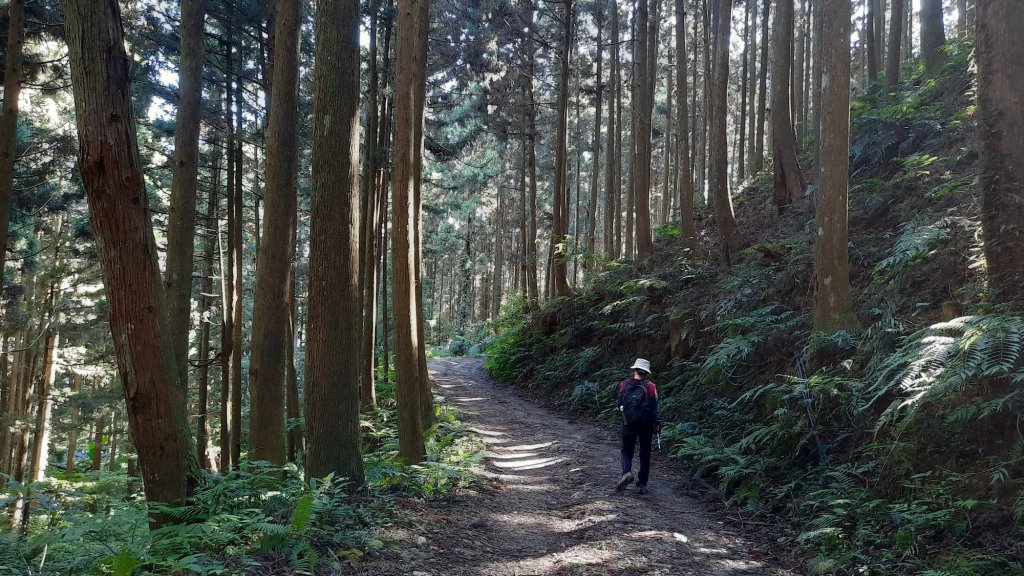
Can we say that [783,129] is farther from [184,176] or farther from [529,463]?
[184,176]

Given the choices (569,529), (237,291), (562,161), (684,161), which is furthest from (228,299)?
(684,161)

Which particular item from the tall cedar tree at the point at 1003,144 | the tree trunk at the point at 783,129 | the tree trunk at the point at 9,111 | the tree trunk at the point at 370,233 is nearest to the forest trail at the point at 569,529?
the tall cedar tree at the point at 1003,144

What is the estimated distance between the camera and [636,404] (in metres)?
7.87

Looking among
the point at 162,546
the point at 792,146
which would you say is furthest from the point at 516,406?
the point at 162,546

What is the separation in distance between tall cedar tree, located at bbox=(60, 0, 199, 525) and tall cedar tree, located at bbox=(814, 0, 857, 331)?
8.26 metres

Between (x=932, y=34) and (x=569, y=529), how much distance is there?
54.2ft

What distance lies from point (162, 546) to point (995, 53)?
929 cm

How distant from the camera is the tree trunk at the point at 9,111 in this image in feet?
27.1

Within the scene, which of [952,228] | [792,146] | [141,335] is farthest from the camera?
[792,146]

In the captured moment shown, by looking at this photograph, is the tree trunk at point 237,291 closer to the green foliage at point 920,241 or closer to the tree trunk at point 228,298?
the tree trunk at point 228,298

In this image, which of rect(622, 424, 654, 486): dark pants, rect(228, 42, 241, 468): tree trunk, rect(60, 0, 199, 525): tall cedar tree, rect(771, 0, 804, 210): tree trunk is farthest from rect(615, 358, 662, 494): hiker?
rect(228, 42, 241, 468): tree trunk

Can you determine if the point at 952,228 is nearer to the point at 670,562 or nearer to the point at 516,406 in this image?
the point at 670,562

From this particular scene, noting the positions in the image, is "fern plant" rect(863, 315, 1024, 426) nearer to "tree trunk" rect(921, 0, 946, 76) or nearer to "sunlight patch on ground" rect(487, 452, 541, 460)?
"sunlight patch on ground" rect(487, 452, 541, 460)

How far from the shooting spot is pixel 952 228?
7.93m
